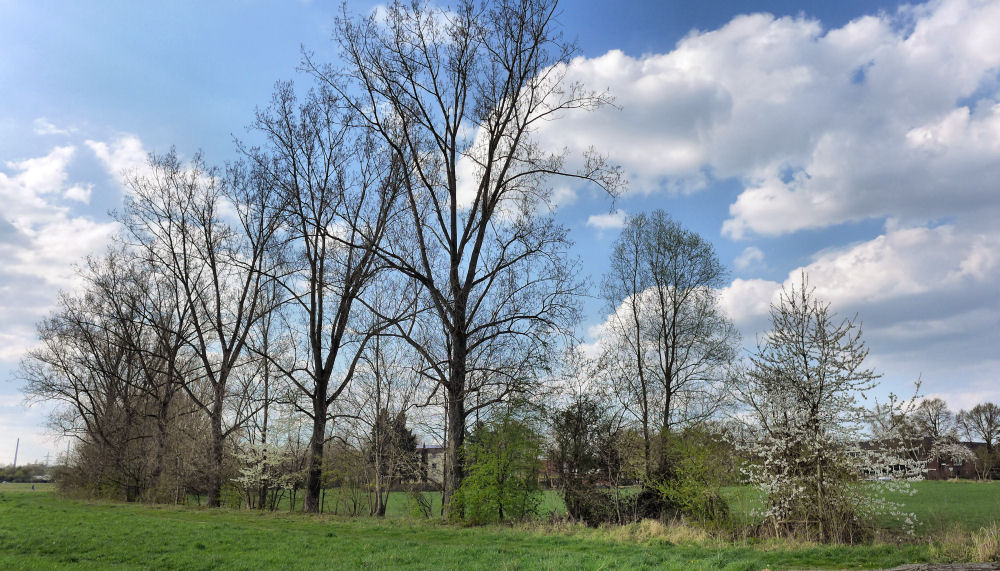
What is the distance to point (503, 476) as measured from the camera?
1555 cm

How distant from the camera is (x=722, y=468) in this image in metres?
13.8

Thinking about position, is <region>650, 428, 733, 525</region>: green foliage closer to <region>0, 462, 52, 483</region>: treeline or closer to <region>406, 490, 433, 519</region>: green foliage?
<region>406, 490, 433, 519</region>: green foliage

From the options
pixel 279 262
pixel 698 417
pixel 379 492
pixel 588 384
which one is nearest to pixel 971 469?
pixel 698 417

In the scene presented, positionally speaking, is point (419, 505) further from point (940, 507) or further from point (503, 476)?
point (940, 507)

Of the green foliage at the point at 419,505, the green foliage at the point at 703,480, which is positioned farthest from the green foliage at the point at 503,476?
the green foliage at the point at 419,505

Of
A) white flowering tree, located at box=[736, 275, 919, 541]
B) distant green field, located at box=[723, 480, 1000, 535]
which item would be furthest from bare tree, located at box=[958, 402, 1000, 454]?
white flowering tree, located at box=[736, 275, 919, 541]

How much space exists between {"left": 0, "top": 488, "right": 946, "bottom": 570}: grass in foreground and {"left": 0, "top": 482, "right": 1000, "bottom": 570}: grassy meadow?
21 mm

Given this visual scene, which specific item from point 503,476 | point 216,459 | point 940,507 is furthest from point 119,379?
point 940,507

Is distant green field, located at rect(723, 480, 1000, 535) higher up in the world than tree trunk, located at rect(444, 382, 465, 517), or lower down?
lower down

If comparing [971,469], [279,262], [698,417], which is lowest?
[971,469]

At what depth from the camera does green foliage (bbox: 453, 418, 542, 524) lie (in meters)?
15.4

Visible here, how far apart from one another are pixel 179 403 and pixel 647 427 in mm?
27192

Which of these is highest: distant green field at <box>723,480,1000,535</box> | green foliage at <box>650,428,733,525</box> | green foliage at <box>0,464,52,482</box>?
green foliage at <box>650,428,733,525</box>

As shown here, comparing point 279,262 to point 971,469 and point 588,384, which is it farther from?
point 971,469
